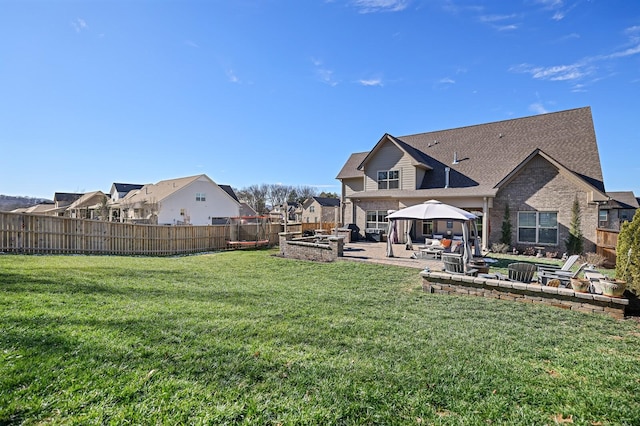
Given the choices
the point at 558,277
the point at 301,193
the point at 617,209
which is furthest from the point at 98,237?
the point at 301,193

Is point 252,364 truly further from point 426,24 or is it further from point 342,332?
point 426,24

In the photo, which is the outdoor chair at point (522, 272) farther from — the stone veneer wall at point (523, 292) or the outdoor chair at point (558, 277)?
the stone veneer wall at point (523, 292)

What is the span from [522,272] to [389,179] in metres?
14.2

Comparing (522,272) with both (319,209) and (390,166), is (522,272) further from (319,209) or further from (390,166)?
(319,209)

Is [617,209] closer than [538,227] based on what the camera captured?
No

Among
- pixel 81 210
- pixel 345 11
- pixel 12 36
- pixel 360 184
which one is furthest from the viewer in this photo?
pixel 81 210

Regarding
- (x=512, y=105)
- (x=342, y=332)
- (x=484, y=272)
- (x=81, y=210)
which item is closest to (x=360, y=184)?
(x=512, y=105)

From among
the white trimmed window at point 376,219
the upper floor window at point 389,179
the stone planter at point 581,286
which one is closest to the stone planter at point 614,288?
the stone planter at point 581,286

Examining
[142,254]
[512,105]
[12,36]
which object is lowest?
[142,254]

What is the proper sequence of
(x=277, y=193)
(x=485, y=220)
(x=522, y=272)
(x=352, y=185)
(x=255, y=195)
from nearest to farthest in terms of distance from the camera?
(x=522, y=272), (x=485, y=220), (x=352, y=185), (x=255, y=195), (x=277, y=193)

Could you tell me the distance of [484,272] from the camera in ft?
28.3

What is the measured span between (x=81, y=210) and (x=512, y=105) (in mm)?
52965

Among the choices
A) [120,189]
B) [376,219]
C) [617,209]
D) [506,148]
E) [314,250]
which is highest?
[506,148]

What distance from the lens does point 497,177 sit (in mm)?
17578
